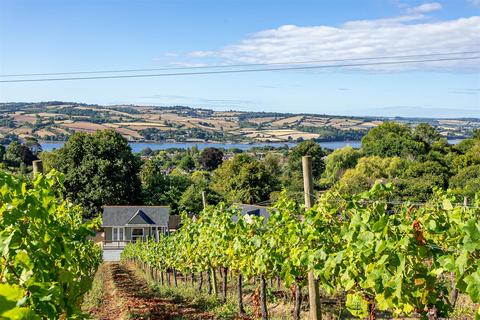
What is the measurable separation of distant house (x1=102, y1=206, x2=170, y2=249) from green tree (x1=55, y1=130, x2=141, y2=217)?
332cm

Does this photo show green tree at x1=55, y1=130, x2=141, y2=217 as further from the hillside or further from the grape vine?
the hillside

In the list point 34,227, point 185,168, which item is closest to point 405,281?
point 34,227

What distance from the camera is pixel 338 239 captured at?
23.2ft

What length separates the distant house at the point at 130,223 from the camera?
1836 inches

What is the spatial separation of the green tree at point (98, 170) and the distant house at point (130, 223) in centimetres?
332

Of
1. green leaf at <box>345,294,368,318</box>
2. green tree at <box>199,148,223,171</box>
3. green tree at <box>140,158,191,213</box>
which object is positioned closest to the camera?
green leaf at <box>345,294,368,318</box>

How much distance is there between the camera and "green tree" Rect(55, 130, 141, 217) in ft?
163

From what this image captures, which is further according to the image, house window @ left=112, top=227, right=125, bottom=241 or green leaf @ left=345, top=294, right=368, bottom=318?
house window @ left=112, top=227, right=125, bottom=241

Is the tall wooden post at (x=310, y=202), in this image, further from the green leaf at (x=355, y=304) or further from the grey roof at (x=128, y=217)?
the grey roof at (x=128, y=217)

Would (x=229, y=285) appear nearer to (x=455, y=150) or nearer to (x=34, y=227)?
(x=34, y=227)

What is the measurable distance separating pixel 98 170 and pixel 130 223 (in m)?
6.94

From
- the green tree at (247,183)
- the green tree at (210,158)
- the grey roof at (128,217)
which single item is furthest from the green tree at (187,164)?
the grey roof at (128,217)

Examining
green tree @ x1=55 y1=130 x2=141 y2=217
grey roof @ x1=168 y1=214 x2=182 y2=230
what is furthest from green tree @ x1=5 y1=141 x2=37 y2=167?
grey roof @ x1=168 y1=214 x2=182 y2=230

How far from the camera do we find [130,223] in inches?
1827
